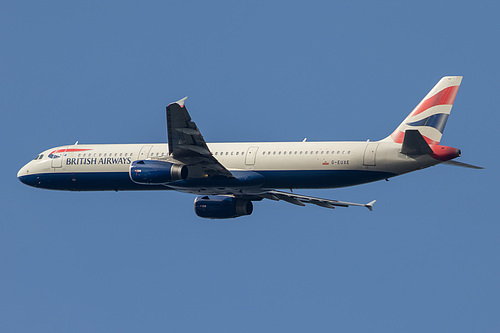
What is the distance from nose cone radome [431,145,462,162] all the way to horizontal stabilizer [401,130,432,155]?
364mm

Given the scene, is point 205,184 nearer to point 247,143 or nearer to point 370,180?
point 247,143

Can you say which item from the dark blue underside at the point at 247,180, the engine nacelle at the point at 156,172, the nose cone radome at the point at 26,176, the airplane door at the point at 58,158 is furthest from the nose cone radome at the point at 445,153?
the nose cone radome at the point at 26,176

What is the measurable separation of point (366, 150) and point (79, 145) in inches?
709

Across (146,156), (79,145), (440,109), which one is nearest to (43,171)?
(79,145)

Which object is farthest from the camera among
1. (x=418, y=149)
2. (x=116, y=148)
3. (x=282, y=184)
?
(x=116, y=148)

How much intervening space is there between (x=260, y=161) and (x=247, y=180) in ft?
4.35

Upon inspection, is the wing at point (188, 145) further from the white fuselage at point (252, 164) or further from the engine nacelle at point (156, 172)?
the engine nacelle at point (156, 172)

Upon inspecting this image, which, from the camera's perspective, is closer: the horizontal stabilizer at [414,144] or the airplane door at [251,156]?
the horizontal stabilizer at [414,144]

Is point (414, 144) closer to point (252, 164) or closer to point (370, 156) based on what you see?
point (370, 156)

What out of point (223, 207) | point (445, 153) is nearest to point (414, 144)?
point (445, 153)

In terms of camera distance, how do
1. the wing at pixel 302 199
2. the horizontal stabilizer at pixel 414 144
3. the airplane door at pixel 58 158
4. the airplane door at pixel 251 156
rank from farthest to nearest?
the airplane door at pixel 58 158 → the wing at pixel 302 199 → the airplane door at pixel 251 156 → the horizontal stabilizer at pixel 414 144

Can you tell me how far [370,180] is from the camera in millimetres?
54656

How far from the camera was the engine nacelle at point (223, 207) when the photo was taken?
61375 mm

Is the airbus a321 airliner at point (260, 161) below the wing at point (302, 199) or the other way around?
the other way around
